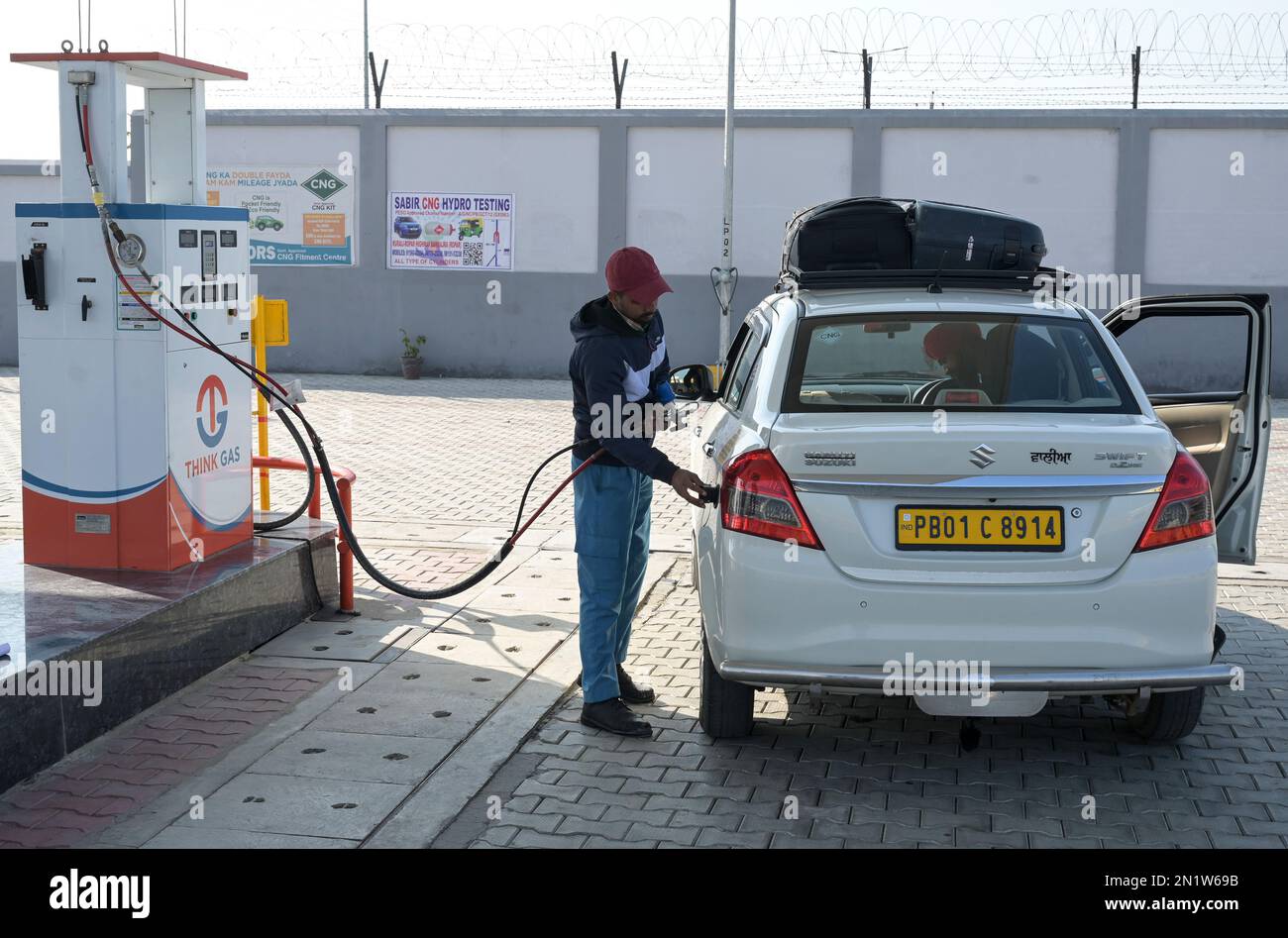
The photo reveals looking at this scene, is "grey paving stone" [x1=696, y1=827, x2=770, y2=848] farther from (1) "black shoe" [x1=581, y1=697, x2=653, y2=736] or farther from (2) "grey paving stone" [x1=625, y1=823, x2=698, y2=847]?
(1) "black shoe" [x1=581, y1=697, x2=653, y2=736]

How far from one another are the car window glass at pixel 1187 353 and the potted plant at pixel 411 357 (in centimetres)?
1032

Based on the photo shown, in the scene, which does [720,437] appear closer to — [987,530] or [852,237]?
[987,530]

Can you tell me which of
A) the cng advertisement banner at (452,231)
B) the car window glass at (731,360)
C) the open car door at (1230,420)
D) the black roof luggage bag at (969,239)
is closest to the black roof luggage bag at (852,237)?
the black roof luggage bag at (969,239)

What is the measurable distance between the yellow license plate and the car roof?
3.46ft

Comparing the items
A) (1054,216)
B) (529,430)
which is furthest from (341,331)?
(1054,216)

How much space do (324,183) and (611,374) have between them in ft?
57.2

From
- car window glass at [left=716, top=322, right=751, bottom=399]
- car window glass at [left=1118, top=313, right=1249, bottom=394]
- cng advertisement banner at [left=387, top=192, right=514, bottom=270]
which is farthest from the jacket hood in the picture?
cng advertisement banner at [left=387, top=192, right=514, bottom=270]

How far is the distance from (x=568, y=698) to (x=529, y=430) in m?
9.42

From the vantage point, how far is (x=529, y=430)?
15234mm

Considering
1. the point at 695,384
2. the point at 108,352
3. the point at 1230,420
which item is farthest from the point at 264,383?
the point at 1230,420

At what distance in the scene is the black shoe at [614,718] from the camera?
17.6 feet

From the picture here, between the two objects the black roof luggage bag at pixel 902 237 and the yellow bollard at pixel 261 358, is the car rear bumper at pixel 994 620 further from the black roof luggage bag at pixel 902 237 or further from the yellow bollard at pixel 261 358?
the yellow bollard at pixel 261 358

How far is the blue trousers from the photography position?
5.42 meters
